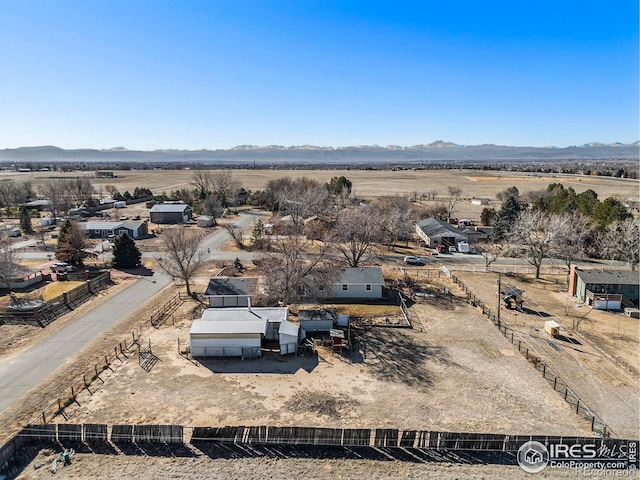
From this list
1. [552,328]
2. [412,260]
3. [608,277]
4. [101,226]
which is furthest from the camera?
[101,226]

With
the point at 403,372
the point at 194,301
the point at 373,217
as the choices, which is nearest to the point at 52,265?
the point at 194,301

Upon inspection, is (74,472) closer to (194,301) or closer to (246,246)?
(194,301)

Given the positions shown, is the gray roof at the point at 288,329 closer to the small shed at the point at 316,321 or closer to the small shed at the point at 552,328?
the small shed at the point at 316,321

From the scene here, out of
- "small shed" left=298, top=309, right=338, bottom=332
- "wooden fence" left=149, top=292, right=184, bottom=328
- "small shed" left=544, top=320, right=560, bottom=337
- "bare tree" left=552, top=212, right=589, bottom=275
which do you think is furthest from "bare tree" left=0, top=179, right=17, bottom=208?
"bare tree" left=552, top=212, right=589, bottom=275

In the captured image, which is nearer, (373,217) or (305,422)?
(305,422)

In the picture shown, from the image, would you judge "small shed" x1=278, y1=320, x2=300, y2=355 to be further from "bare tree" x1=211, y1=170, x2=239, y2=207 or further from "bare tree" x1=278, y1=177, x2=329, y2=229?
"bare tree" x1=211, y1=170, x2=239, y2=207

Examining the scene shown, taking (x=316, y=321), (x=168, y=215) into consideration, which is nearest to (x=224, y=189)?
(x=168, y=215)

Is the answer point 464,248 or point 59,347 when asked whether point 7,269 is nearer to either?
point 59,347
